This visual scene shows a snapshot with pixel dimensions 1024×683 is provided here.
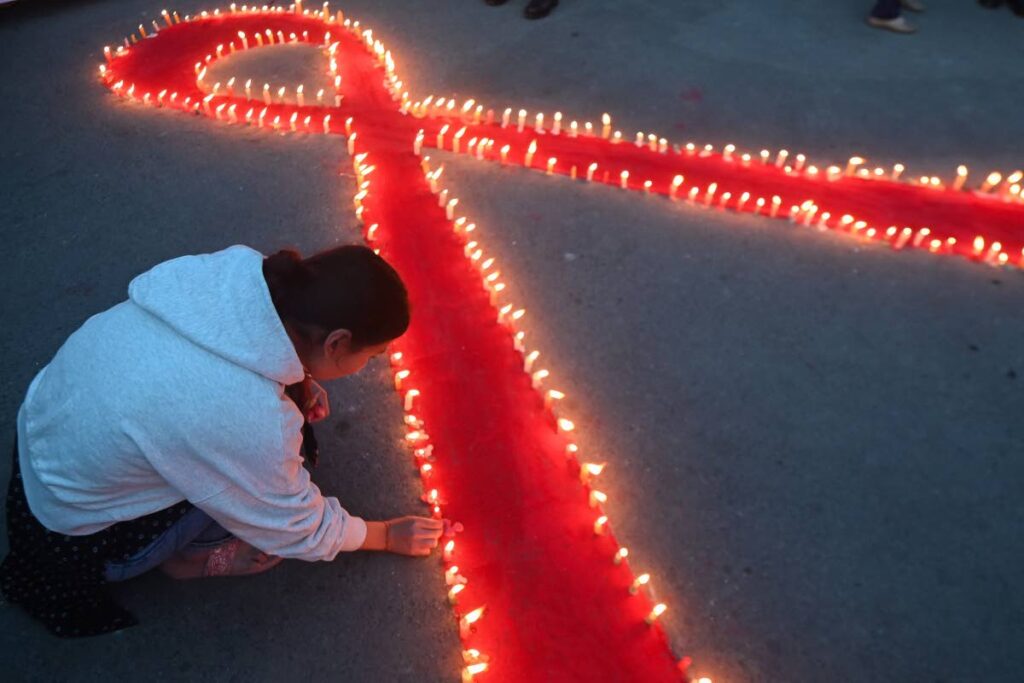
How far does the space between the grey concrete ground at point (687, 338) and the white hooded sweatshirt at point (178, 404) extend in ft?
2.08

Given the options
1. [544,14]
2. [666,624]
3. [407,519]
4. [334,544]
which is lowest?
[666,624]

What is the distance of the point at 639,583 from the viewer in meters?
1.92

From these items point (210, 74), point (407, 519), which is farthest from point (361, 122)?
point (407, 519)

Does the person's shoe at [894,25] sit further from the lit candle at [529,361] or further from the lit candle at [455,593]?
the lit candle at [455,593]

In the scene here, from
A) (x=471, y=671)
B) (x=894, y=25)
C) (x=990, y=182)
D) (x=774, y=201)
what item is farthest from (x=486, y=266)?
(x=894, y=25)

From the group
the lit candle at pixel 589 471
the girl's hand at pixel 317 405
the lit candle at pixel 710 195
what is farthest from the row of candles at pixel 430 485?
the lit candle at pixel 710 195

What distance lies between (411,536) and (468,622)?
30 cm

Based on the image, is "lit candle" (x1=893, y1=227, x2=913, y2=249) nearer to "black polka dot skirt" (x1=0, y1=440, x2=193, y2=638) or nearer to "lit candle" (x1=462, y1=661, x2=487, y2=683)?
"lit candle" (x1=462, y1=661, x2=487, y2=683)

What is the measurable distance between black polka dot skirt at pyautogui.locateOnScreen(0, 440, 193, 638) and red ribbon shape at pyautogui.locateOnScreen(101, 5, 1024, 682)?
2.79ft

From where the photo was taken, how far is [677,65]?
4.15 meters

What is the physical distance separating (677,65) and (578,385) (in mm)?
2700

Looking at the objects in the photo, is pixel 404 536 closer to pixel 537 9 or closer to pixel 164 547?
pixel 164 547

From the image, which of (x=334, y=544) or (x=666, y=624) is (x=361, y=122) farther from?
(x=666, y=624)

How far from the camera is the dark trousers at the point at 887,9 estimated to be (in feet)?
14.5
